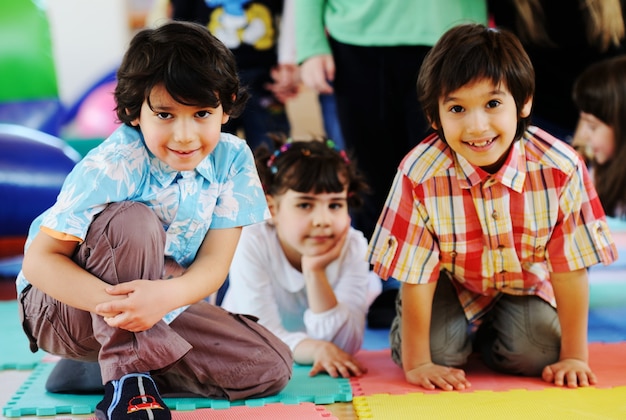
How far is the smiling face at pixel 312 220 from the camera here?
179 cm

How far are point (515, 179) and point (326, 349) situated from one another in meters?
0.48

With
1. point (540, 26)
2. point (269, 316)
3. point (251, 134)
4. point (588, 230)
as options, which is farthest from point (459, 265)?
point (251, 134)

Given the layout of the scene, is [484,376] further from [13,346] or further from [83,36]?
[83,36]

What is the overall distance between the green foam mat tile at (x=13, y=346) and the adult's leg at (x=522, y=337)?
35.7 inches

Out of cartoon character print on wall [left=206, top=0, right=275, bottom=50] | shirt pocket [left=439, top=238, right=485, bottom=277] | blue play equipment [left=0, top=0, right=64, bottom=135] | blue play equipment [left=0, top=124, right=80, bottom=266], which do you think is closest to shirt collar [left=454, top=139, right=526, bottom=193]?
shirt pocket [left=439, top=238, right=485, bottom=277]

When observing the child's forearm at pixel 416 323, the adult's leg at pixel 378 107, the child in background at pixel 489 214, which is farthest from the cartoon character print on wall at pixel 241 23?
the child's forearm at pixel 416 323

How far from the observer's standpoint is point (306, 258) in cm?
177

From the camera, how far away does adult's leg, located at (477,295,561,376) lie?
157cm

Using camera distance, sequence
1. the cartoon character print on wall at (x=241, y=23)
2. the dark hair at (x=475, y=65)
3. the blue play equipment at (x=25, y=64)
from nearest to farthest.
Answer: the dark hair at (x=475, y=65)
the cartoon character print on wall at (x=241, y=23)
the blue play equipment at (x=25, y=64)

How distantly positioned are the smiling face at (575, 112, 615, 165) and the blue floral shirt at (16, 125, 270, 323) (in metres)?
1.18

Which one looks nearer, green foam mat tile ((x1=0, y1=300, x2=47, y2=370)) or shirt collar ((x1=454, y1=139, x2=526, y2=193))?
shirt collar ((x1=454, y1=139, x2=526, y2=193))

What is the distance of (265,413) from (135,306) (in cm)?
29

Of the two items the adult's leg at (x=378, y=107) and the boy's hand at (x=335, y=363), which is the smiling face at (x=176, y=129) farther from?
the adult's leg at (x=378, y=107)

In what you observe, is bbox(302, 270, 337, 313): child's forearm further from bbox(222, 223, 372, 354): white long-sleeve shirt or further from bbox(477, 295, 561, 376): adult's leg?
bbox(477, 295, 561, 376): adult's leg
